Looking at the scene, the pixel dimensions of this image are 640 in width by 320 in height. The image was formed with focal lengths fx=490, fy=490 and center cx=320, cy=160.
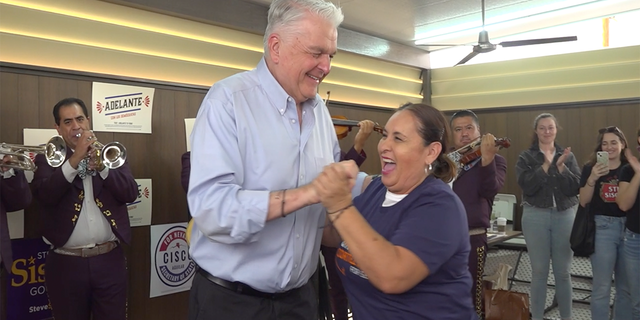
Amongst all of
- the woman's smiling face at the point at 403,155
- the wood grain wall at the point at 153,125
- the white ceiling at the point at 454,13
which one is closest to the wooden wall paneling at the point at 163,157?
the wood grain wall at the point at 153,125

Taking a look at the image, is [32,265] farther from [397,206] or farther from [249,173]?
[397,206]

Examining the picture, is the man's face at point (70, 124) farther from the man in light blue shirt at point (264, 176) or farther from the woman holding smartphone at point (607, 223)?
the woman holding smartphone at point (607, 223)

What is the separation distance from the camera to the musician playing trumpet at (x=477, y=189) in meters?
3.79

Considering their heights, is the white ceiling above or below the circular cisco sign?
above

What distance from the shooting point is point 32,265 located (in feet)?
12.3

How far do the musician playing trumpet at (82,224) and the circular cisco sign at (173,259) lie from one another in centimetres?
106

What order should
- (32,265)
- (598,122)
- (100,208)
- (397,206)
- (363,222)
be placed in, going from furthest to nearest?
(598,122), (32,265), (100,208), (397,206), (363,222)

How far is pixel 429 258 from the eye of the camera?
1.52 m

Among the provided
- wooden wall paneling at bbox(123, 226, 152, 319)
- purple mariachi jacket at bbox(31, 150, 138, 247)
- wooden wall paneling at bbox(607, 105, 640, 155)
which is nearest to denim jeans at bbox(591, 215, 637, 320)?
wooden wall paneling at bbox(607, 105, 640, 155)

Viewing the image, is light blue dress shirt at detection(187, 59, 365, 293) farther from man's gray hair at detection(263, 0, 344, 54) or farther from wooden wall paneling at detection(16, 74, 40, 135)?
wooden wall paneling at detection(16, 74, 40, 135)

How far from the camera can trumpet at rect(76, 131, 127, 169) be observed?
3.32 m

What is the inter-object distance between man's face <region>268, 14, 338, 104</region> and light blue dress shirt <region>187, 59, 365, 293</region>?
0.04 meters

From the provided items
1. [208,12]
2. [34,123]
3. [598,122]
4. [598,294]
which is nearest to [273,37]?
[34,123]

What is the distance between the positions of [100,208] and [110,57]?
1565 mm
